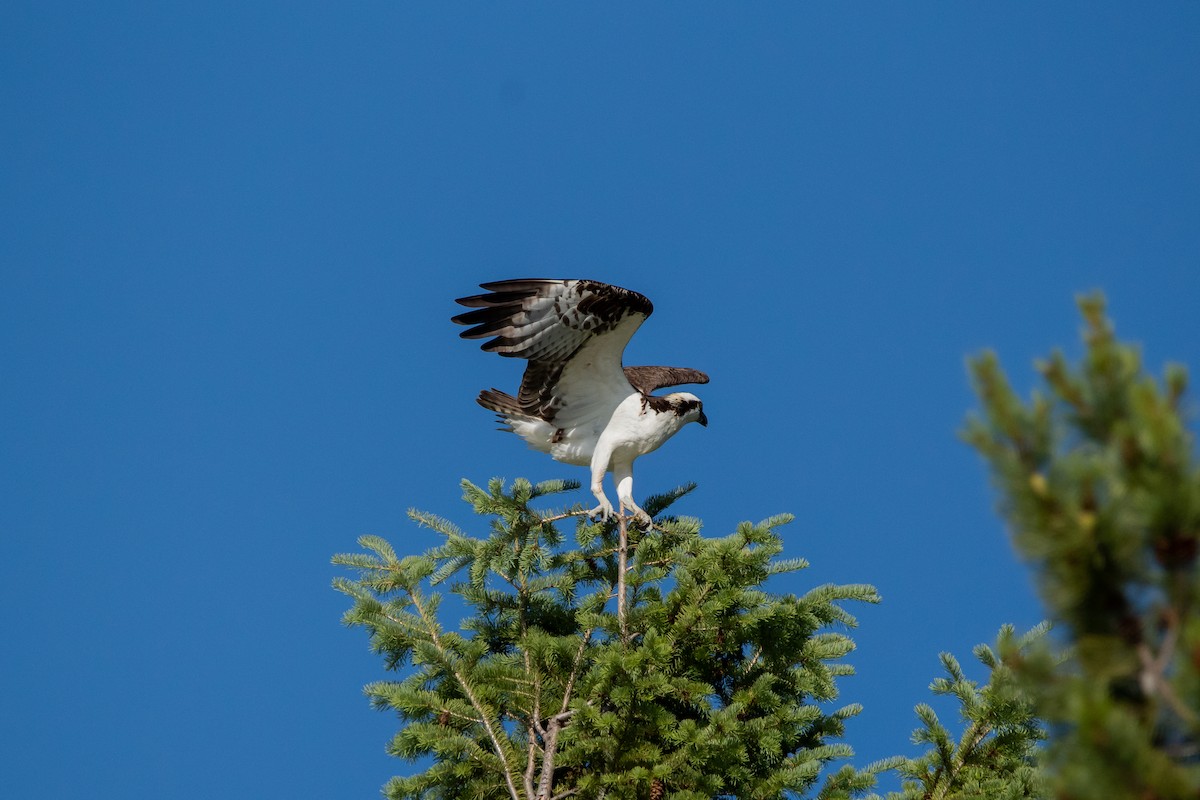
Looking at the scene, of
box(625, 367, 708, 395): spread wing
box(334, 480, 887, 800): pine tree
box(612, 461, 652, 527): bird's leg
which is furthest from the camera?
box(625, 367, 708, 395): spread wing

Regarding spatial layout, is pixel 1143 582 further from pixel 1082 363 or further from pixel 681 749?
pixel 681 749

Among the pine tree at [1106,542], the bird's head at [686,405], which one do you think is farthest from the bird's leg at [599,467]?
the pine tree at [1106,542]

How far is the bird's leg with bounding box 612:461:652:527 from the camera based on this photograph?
8.60m

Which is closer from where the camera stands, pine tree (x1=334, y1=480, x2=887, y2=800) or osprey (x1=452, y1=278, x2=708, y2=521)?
pine tree (x1=334, y1=480, x2=887, y2=800)

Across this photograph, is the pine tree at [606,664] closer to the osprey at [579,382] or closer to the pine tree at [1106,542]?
the osprey at [579,382]

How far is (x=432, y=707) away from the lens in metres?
6.83

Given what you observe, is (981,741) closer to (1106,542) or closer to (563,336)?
(563,336)

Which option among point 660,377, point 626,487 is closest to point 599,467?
point 626,487

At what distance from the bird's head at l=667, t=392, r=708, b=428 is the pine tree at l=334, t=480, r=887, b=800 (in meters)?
1.52

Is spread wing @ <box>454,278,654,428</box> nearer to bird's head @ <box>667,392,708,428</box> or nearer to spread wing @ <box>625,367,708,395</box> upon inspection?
bird's head @ <box>667,392,708,428</box>

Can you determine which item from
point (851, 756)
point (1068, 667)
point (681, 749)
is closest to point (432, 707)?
point (681, 749)

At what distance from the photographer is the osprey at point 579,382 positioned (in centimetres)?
866

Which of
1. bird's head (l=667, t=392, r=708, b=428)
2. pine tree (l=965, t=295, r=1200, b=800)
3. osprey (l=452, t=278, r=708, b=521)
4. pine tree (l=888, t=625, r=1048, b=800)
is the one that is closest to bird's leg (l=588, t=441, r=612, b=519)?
osprey (l=452, t=278, r=708, b=521)

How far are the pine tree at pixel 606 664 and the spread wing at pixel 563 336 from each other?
123 centimetres
